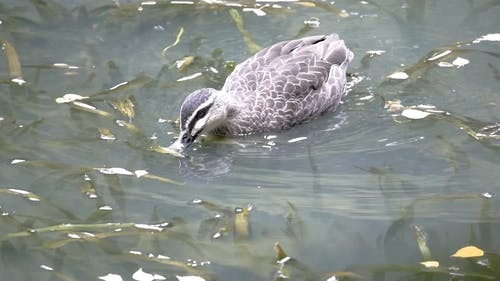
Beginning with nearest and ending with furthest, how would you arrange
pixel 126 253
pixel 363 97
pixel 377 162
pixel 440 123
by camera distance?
pixel 126 253
pixel 377 162
pixel 440 123
pixel 363 97

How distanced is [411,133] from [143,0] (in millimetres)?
3294

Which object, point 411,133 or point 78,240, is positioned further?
point 411,133

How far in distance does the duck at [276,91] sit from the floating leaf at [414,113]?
0.64m

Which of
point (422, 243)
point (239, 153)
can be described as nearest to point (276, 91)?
point (239, 153)

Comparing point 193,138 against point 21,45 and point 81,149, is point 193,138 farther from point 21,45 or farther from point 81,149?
point 21,45

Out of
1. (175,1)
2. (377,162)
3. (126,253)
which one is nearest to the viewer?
(126,253)

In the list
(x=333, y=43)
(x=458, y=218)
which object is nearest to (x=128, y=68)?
(x=333, y=43)

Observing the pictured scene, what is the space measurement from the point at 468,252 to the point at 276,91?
245 cm

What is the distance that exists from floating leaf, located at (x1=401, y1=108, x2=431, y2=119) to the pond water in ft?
0.05

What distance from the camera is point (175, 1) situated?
963 centimetres

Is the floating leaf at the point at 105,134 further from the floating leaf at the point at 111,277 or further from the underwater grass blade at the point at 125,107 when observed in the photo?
the floating leaf at the point at 111,277

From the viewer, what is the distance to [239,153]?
748 centimetres

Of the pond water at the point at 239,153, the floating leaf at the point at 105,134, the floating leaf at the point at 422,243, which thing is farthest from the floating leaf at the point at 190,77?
the floating leaf at the point at 422,243

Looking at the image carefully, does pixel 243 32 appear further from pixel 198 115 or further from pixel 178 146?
pixel 178 146
